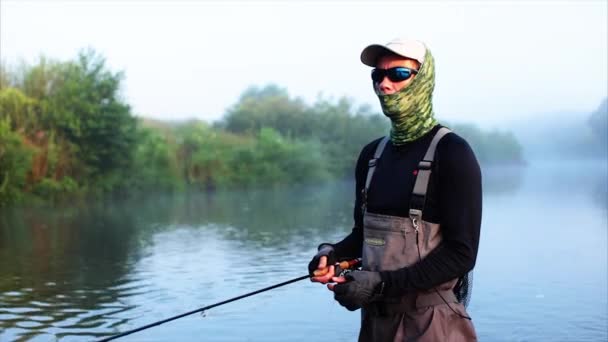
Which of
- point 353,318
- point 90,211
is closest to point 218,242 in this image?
point 353,318

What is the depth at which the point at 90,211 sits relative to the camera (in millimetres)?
24891

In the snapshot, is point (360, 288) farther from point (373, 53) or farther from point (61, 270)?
point (61, 270)

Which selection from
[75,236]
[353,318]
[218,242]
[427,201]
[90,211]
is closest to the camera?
[427,201]

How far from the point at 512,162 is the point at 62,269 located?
76479 millimetres

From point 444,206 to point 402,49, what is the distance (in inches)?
21.9

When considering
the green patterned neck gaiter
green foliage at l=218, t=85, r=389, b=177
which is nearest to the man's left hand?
the green patterned neck gaiter

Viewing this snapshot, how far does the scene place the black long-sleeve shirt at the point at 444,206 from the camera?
2.59 metres

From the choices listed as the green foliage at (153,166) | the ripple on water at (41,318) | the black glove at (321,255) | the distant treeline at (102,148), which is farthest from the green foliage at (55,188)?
the black glove at (321,255)

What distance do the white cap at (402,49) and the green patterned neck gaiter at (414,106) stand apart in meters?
0.04

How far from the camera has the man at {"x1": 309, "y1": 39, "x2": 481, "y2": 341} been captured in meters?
2.62

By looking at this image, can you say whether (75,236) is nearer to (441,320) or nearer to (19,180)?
(19,180)

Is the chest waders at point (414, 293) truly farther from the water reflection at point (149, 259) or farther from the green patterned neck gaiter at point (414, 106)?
the water reflection at point (149, 259)

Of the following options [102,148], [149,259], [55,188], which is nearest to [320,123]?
[102,148]

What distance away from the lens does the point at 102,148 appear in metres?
31.9
